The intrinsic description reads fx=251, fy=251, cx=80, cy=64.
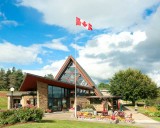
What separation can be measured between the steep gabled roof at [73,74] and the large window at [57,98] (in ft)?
23.2

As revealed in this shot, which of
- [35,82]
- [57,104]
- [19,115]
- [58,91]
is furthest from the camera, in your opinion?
[58,91]

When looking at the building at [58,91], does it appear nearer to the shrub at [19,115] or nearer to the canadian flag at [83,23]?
the canadian flag at [83,23]

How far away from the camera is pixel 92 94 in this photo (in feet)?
162

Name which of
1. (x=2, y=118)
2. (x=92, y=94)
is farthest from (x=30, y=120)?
(x=92, y=94)

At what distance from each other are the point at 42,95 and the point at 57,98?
4.30 meters

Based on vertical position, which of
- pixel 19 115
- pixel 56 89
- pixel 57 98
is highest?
pixel 56 89

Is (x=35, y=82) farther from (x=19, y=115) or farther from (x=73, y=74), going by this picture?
(x=19, y=115)

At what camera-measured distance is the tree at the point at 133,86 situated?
58.0 m

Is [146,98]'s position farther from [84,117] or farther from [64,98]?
[84,117]

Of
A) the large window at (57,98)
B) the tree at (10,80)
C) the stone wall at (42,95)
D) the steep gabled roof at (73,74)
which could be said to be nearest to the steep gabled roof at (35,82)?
the stone wall at (42,95)

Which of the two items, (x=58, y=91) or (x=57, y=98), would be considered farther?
(x=58, y=91)

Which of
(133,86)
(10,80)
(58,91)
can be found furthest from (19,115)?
(10,80)

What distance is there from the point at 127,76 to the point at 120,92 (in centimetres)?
452

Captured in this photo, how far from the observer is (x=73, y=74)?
167 ft
